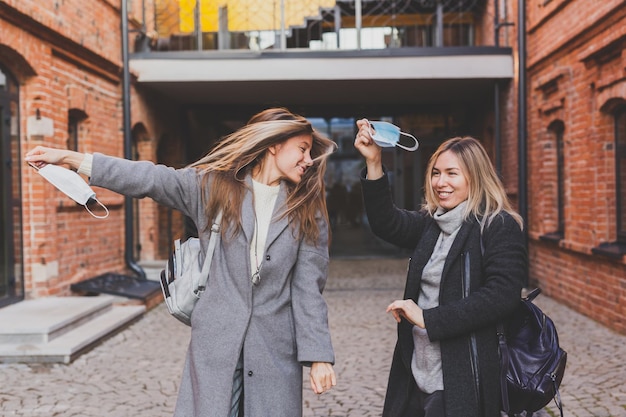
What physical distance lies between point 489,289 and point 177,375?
3810 millimetres

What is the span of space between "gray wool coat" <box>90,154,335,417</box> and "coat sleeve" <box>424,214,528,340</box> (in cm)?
42

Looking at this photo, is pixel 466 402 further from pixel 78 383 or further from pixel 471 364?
pixel 78 383

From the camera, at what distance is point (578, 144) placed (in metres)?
8.34

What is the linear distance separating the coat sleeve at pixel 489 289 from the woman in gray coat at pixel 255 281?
0.42 meters

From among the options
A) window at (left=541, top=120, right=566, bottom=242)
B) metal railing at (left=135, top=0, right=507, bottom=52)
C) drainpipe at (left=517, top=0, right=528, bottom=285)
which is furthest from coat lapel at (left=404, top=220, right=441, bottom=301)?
metal railing at (left=135, top=0, right=507, bottom=52)

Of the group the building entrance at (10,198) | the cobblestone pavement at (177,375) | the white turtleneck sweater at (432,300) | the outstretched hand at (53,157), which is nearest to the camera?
the outstretched hand at (53,157)

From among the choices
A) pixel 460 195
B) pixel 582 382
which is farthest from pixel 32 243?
pixel 460 195

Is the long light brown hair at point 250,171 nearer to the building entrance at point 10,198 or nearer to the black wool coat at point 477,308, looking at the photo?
the black wool coat at point 477,308

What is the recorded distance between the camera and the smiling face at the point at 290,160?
2525 millimetres

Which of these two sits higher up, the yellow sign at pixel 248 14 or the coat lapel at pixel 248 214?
the yellow sign at pixel 248 14

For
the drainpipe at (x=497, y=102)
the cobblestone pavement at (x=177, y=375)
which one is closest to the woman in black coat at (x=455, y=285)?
the cobblestone pavement at (x=177, y=375)

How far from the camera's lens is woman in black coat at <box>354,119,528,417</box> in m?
2.40

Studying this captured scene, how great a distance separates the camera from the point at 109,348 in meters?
6.59

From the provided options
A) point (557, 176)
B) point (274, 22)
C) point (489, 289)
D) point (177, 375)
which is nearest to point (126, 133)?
point (274, 22)
